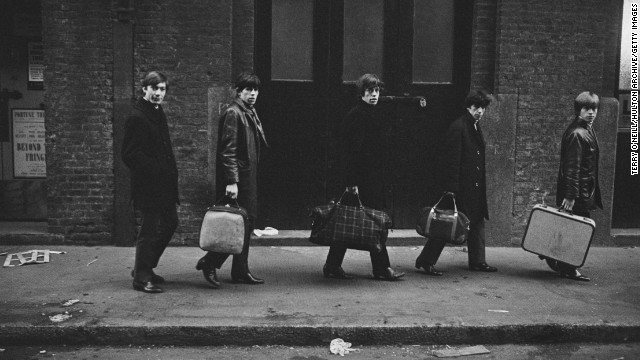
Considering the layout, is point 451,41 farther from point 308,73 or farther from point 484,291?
point 484,291

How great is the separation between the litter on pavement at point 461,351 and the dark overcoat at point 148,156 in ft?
9.22

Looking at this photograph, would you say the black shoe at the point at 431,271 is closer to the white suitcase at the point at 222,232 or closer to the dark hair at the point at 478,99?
the dark hair at the point at 478,99

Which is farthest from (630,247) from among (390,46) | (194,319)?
(194,319)

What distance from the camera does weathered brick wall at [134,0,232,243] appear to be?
8.17 metres

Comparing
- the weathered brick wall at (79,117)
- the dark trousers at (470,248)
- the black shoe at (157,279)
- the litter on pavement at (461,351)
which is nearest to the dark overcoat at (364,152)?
the dark trousers at (470,248)

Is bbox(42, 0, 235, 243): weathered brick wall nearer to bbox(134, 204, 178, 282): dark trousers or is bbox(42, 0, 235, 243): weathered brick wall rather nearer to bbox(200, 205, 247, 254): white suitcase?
bbox(134, 204, 178, 282): dark trousers

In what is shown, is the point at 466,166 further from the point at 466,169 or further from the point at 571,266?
the point at 571,266

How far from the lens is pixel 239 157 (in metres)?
6.49

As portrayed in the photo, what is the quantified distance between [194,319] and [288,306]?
2.82 ft

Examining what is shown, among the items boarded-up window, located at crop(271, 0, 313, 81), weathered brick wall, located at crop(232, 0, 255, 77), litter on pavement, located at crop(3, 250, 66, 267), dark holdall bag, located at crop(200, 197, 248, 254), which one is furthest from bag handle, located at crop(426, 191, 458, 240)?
litter on pavement, located at crop(3, 250, 66, 267)

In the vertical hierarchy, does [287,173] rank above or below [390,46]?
below

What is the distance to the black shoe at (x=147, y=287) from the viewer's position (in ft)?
20.6

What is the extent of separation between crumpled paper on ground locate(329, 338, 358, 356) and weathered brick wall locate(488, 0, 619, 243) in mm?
4267

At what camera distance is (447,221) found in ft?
22.6
